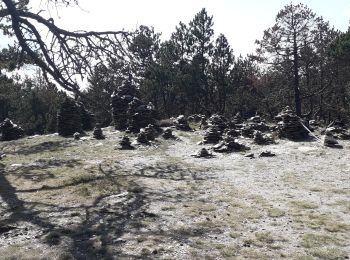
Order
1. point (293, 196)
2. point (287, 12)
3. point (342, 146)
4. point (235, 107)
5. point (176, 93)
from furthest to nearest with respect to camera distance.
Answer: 1. point (235, 107)
2. point (176, 93)
3. point (287, 12)
4. point (342, 146)
5. point (293, 196)

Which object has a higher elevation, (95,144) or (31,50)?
(31,50)

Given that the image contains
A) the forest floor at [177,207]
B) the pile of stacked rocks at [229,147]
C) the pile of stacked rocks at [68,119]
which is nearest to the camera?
the forest floor at [177,207]

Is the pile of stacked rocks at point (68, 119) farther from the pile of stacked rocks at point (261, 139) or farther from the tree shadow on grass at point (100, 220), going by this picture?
the tree shadow on grass at point (100, 220)

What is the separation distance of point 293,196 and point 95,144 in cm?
1452

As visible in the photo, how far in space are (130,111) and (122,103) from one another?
6.54 ft

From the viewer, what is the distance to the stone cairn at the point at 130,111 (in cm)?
2717

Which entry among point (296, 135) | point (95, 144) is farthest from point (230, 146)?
point (95, 144)

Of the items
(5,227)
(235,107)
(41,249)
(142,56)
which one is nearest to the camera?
(41,249)

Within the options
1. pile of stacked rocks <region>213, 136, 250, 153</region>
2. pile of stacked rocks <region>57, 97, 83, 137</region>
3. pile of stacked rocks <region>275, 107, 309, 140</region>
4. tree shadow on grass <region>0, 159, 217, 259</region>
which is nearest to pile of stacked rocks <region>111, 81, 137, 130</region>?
pile of stacked rocks <region>57, 97, 83, 137</region>

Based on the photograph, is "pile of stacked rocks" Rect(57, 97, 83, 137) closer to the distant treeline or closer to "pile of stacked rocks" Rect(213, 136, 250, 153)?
the distant treeline

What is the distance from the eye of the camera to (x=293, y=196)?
11.2 m

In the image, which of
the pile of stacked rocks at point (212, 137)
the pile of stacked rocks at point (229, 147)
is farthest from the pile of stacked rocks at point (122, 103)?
the pile of stacked rocks at point (229, 147)

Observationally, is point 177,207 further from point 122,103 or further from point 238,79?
point 238,79

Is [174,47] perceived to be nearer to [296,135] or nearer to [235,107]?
[235,107]
